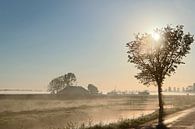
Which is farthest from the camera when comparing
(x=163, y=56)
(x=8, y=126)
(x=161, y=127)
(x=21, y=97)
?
(x=21, y=97)

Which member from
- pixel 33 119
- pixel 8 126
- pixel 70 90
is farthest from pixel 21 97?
pixel 8 126

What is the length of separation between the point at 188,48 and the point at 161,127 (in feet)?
76.4

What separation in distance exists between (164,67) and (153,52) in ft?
8.48

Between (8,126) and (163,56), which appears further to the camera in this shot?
(163,56)

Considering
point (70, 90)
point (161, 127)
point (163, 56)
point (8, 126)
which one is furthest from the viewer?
point (70, 90)

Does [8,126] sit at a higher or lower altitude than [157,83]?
lower

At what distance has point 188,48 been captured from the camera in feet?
168

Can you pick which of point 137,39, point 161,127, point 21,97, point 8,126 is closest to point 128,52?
point 137,39

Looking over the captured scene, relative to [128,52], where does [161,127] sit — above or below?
below

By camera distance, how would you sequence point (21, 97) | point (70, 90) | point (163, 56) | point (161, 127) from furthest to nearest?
point (70, 90) < point (21, 97) < point (163, 56) < point (161, 127)

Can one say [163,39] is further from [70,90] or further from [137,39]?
[70,90]

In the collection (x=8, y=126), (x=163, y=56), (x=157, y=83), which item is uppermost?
(x=163, y=56)

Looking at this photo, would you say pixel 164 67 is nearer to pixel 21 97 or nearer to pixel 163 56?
pixel 163 56

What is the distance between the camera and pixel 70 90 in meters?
184
